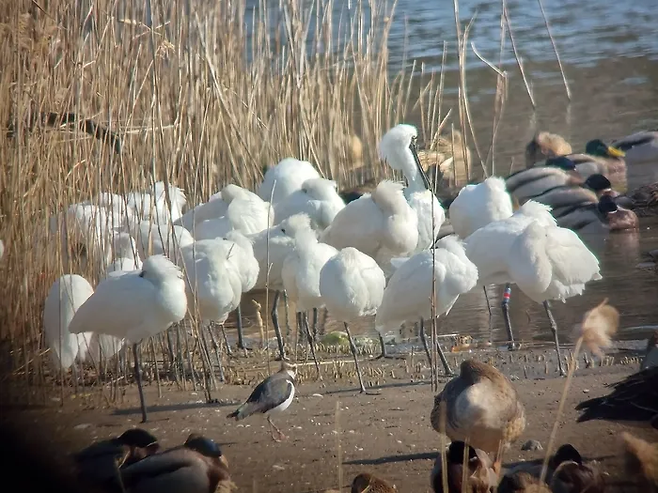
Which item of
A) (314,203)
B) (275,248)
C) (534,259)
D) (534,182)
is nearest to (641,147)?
(534,182)

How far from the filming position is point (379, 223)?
9.05 m

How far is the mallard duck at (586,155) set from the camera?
46.9 ft

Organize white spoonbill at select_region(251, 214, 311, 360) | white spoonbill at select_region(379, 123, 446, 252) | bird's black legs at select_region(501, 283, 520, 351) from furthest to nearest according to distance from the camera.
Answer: white spoonbill at select_region(379, 123, 446, 252)
white spoonbill at select_region(251, 214, 311, 360)
bird's black legs at select_region(501, 283, 520, 351)

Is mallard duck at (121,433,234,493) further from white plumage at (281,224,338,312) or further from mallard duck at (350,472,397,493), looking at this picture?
white plumage at (281,224,338,312)

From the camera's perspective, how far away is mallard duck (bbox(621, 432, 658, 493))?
14.9 ft

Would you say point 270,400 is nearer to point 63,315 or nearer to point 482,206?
point 63,315

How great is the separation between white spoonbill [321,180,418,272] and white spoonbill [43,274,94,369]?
2815mm

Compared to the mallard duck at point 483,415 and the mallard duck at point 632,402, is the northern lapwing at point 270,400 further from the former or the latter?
the mallard duck at point 632,402

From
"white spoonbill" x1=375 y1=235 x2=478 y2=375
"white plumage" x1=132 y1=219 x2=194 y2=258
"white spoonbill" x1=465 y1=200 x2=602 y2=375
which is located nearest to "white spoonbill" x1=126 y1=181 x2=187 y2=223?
"white plumage" x1=132 y1=219 x2=194 y2=258

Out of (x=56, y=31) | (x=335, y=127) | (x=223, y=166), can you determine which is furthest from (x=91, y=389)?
(x=335, y=127)

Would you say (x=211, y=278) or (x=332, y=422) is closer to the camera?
(x=332, y=422)

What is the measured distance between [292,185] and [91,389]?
3031 millimetres

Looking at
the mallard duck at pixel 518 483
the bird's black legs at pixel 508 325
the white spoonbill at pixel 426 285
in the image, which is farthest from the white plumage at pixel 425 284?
the mallard duck at pixel 518 483

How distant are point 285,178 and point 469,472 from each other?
499 centimetres
